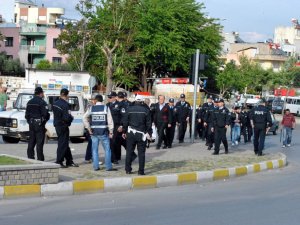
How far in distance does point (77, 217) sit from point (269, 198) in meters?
4.20

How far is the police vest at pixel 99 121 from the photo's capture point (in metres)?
13.1

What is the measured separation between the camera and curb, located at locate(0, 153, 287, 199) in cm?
1059

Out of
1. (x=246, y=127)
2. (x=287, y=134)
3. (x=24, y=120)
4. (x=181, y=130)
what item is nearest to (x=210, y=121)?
(x=181, y=130)

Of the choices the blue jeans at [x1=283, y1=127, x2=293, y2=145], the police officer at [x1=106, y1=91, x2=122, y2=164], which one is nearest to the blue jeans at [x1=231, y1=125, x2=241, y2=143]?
the blue jeans at [x1=283, y1=127, x2=293, y2=145]

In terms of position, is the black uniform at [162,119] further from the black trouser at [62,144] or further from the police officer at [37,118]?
the police officer at [37,118]

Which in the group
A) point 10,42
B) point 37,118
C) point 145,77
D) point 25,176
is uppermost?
point 10,42

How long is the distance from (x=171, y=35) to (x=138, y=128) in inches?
1894

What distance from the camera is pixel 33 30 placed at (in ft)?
250

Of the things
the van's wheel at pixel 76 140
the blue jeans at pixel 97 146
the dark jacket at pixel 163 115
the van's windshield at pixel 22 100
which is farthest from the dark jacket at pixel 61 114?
the van's wheel at pixel 76 140

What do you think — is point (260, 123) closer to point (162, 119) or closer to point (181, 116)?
point (162, 119)

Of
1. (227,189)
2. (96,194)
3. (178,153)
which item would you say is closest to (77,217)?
(96,194)

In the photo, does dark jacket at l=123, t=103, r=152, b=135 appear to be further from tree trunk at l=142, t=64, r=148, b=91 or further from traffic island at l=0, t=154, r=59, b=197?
tree trunk at l=142, t=64, r=148, b=91

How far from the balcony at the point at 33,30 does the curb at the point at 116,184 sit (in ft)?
207

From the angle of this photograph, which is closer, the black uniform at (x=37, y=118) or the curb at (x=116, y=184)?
the curb at (x=116, y=184)
